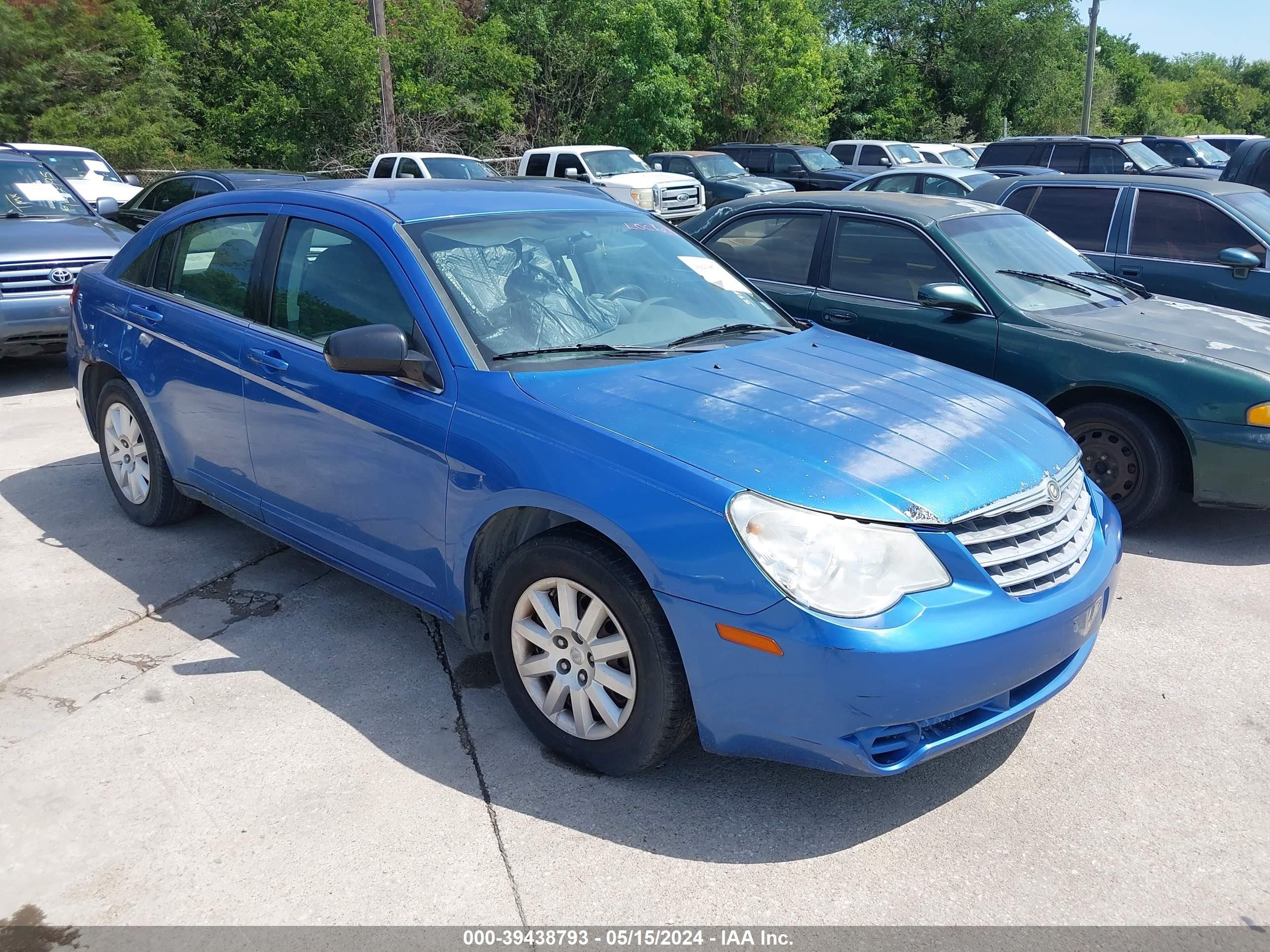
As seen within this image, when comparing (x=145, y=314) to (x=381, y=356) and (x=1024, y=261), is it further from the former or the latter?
(x=1024, y=261)

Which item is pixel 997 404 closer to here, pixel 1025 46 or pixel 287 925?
pixel 287 925

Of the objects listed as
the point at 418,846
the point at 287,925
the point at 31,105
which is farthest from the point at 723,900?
the point at 31,105

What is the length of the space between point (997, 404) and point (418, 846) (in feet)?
7.91

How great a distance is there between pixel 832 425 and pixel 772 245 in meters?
3.81

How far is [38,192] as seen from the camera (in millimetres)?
9648

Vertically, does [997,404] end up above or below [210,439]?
above

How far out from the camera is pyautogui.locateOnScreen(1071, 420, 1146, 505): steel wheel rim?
18.3 feet

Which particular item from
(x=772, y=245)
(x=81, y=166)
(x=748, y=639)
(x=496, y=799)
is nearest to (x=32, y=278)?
(x=772, y=245)

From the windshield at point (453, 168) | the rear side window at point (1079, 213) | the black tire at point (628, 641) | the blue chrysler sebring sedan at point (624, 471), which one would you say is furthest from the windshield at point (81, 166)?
the black tire at point (628, 641)

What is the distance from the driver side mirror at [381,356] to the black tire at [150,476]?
1937 mm

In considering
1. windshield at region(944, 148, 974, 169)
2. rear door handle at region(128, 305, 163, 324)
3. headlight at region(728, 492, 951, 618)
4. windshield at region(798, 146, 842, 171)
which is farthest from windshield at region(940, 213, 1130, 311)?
windshield at region(944, 148, 974, 169)

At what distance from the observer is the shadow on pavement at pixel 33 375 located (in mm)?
8805

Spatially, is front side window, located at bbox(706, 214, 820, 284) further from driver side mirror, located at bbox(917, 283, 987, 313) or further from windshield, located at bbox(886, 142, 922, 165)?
windshield, located at bbox(886, 142, 922, 165)

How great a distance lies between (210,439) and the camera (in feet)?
15.6
